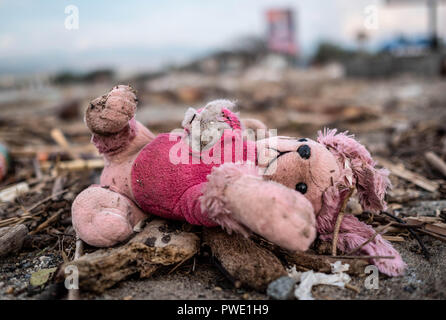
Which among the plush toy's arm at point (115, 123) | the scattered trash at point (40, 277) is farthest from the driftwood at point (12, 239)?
the plush toy's arm at point (115, 123)

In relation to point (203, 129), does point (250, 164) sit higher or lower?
lower

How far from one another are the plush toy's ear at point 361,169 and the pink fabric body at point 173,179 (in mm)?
372

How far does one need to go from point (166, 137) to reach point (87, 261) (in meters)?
0.64

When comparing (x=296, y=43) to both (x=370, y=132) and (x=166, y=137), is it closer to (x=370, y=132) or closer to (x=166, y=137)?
(x=370, y=132)

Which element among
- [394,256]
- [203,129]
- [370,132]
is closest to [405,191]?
[394,256]

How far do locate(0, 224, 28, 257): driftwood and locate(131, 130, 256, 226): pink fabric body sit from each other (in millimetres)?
621

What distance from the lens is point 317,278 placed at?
4.44ft

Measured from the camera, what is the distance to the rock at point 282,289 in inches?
48.3

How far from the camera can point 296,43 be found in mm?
27672

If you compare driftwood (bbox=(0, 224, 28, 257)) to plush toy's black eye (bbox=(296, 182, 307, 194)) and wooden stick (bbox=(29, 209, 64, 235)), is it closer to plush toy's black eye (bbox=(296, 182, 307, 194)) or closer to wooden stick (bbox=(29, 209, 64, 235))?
wooden stick (bbox=(29, 209, 64, 235))

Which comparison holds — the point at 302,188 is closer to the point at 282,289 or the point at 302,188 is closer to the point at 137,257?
the point at 282,289

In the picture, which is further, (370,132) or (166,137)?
(370,132)

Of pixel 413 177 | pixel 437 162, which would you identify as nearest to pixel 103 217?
pixel 413 177

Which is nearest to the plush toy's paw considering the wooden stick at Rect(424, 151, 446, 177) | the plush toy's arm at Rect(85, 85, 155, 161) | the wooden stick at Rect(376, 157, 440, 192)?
the plush toy's arm at Rect(85, 85, 155, 161)
